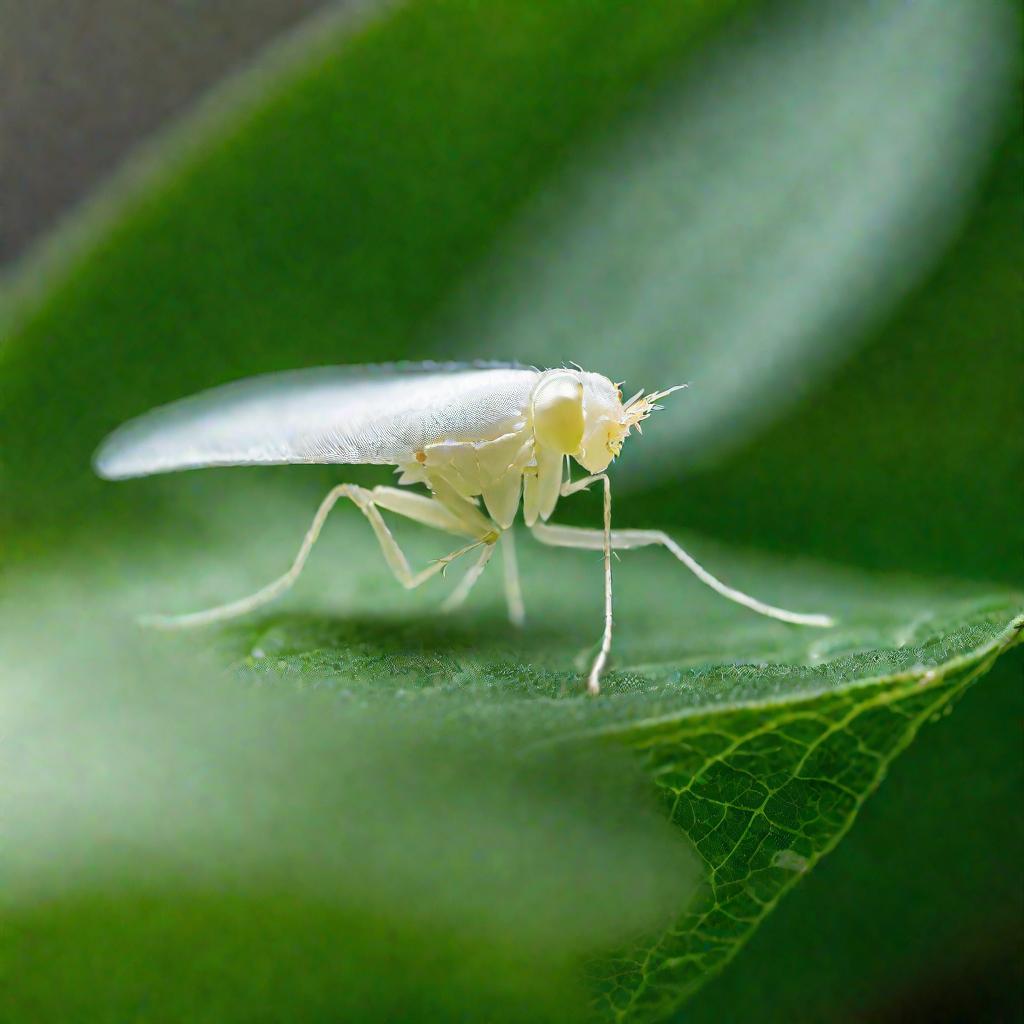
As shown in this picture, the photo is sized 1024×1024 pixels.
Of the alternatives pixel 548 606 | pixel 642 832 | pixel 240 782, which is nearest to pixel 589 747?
pixel 642 832

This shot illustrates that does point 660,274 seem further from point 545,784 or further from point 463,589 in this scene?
point 545,784

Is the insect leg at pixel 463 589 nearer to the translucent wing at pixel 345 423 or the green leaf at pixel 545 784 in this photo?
the translucent wing at pixel 345 423

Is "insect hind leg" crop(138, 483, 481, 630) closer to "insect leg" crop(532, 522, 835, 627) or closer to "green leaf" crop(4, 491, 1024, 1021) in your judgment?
"insect leg" crop(532, 522, 835, 627)

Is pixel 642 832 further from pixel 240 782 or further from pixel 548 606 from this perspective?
pixel 548 606

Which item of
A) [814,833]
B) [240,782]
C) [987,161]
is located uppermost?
[987,161]

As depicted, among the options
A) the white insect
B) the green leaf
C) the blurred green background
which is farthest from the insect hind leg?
the green leaf

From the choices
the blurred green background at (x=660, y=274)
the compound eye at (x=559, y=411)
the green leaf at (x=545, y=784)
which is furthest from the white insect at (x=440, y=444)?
the green leaf at (x=545, y=784)
